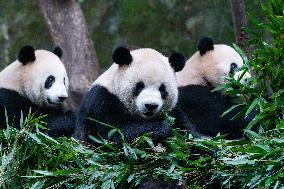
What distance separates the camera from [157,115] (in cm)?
511

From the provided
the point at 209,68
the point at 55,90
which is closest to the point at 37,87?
the point at 55,90

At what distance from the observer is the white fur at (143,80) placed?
491 cm

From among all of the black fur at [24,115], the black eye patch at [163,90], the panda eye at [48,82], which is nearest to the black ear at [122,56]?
the black eye patch at [163,90]

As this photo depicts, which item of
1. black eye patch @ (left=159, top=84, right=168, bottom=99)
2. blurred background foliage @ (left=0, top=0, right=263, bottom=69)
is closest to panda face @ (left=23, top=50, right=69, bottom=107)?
black eye patch @ (left=159, top=84, right=168, bottom=99)

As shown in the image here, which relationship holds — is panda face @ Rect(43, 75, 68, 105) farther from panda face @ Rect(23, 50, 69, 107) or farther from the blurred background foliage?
the blurred background foliage

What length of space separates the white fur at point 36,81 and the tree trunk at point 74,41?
1.20 meters

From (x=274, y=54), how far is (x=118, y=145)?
51.6 inches

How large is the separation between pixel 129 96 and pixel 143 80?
7.2 inches

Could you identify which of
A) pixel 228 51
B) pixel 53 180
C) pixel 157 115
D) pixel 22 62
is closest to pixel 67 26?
pixel 22 62

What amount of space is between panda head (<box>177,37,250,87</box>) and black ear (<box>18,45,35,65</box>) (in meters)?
1.57

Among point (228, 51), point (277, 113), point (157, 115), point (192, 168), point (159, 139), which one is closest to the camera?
point (192, 168)

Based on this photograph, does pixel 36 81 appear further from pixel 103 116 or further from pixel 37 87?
pixel 103 116

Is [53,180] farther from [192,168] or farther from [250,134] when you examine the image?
[250,134]

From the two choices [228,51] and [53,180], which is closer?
[53,180]
